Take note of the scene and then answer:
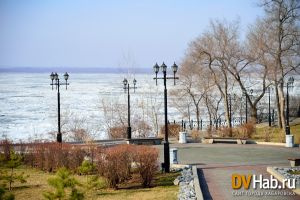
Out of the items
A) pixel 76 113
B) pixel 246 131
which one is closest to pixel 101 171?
pixel 246 131

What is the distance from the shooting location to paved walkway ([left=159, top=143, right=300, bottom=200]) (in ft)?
49.2

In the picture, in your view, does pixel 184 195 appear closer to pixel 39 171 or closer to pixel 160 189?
pixel 160 189

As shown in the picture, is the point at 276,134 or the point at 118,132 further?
the point at 118,132

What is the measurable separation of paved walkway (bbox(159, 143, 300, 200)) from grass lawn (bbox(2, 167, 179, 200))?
48.7 inches

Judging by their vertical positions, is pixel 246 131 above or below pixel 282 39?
below

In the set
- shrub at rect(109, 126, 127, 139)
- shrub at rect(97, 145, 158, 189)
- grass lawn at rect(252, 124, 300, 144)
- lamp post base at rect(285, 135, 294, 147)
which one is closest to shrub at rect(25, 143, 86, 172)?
shrub at rect(97, 145, 158, 189)

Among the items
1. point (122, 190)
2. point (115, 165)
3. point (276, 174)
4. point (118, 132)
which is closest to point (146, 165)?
point (115, 165)

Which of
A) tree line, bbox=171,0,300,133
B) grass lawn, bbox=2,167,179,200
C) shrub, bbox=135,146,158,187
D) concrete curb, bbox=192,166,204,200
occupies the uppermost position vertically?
tree line, bbox=171,0,300,133

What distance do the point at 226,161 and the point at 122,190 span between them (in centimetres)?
695

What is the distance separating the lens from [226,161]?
21.5m

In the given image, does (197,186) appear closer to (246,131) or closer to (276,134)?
(246,131)

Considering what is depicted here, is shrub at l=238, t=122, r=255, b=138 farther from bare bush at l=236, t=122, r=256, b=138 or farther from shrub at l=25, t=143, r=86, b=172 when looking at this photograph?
shrub at l=25, t=143, r=86, b=172

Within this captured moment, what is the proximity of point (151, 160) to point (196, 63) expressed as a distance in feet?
79.6

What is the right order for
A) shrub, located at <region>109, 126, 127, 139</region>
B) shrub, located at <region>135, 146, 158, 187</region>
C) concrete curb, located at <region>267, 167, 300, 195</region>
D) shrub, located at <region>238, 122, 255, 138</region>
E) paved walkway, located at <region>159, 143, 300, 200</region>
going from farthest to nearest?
1. shrub, located at <region>109, 126, 127, 139</region>
2. shrub, located at <region>238, 122, 255, 138</region>
3. shrub, located at <region>135, 146, 158, 187</region>
4. concrete curb, located at <region>267, 167, 300, 195</region>
5. paved walkway, located at <region>159, 143, 300, 200</region>
